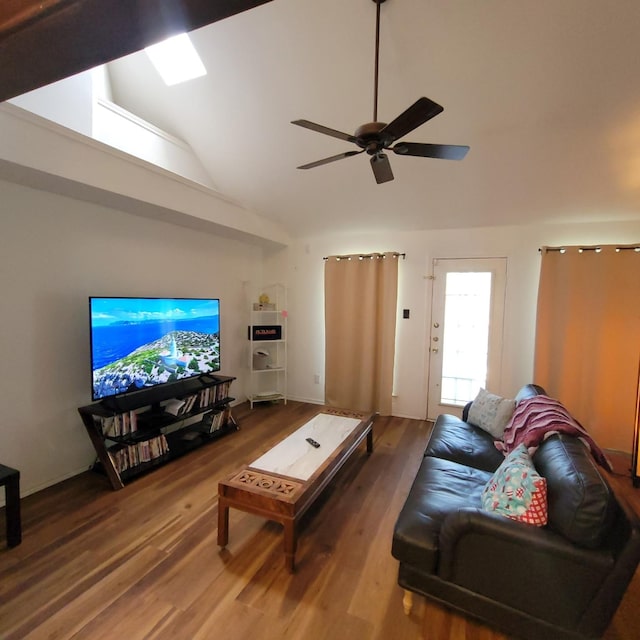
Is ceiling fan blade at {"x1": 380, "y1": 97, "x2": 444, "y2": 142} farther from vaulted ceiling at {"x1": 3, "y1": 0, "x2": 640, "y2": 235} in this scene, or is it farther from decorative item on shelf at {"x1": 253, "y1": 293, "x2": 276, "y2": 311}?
decorative item on shelf at {"x1": 253, "y1": 293, "x2": 276, "y2": 311}

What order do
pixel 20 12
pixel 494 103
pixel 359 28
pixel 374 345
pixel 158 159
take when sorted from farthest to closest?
pixel 374 345
pixel 158 159
pixel 494 103
pixel 359 28
pixel 20 12

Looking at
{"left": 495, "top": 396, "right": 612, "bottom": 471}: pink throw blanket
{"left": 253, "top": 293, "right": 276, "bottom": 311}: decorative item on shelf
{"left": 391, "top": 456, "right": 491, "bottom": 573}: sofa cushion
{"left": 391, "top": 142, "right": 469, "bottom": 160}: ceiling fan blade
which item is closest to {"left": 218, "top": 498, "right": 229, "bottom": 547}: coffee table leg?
{"left": 391, "top": 456, "right": 491, "bottom": 573}: sofa cushion

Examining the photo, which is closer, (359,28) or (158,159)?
(359,28)

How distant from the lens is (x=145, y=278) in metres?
3.16

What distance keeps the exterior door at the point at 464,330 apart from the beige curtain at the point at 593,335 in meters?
0.42

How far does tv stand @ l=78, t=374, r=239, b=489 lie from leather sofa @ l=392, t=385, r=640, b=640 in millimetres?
2161

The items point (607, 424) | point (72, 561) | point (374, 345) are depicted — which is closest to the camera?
point (72, 561)

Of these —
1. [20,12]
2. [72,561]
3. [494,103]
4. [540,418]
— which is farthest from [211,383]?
[494,103]

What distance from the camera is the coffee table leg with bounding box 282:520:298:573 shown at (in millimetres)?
1721

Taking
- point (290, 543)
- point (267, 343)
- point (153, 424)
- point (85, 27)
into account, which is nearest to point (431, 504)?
point (290, 543)

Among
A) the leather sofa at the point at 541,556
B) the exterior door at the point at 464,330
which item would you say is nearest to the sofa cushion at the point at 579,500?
the leather sofa at the point at 541,556

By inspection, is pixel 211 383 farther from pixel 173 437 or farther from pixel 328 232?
pixel 328 232

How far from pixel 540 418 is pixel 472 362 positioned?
187 centimetres

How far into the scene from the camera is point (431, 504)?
67.0 inches
